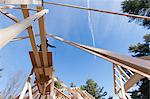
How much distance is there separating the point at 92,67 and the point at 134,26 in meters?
4.31

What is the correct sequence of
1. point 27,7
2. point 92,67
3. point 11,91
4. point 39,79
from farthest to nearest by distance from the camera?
point 92,67
point 11,91
point 39,79
point 27,7

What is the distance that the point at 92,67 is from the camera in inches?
579

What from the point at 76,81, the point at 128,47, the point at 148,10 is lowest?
the point at 76,81

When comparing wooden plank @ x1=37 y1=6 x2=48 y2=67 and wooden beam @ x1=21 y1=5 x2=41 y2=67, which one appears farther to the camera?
wooden plank @ x1=37 y1=6 x2=48 y2=67

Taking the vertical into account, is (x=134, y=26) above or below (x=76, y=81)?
above

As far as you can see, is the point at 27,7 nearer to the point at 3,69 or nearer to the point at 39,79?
the point at 39,79

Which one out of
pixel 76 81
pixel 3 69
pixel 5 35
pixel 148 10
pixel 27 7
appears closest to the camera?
pixel 5 35

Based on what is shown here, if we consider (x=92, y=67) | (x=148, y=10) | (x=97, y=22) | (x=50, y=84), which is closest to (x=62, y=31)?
(x=97, y=22)

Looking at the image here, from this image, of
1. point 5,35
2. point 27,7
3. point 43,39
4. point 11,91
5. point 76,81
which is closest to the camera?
point 5,35

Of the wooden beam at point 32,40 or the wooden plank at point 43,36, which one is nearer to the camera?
the wooden beam at point 32,40

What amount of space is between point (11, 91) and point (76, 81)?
24.2 ft

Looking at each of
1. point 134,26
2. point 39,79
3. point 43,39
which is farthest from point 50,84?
point 134,26

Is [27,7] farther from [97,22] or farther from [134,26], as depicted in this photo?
[134,26]

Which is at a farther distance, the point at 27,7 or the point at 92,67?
the point at 92,67
